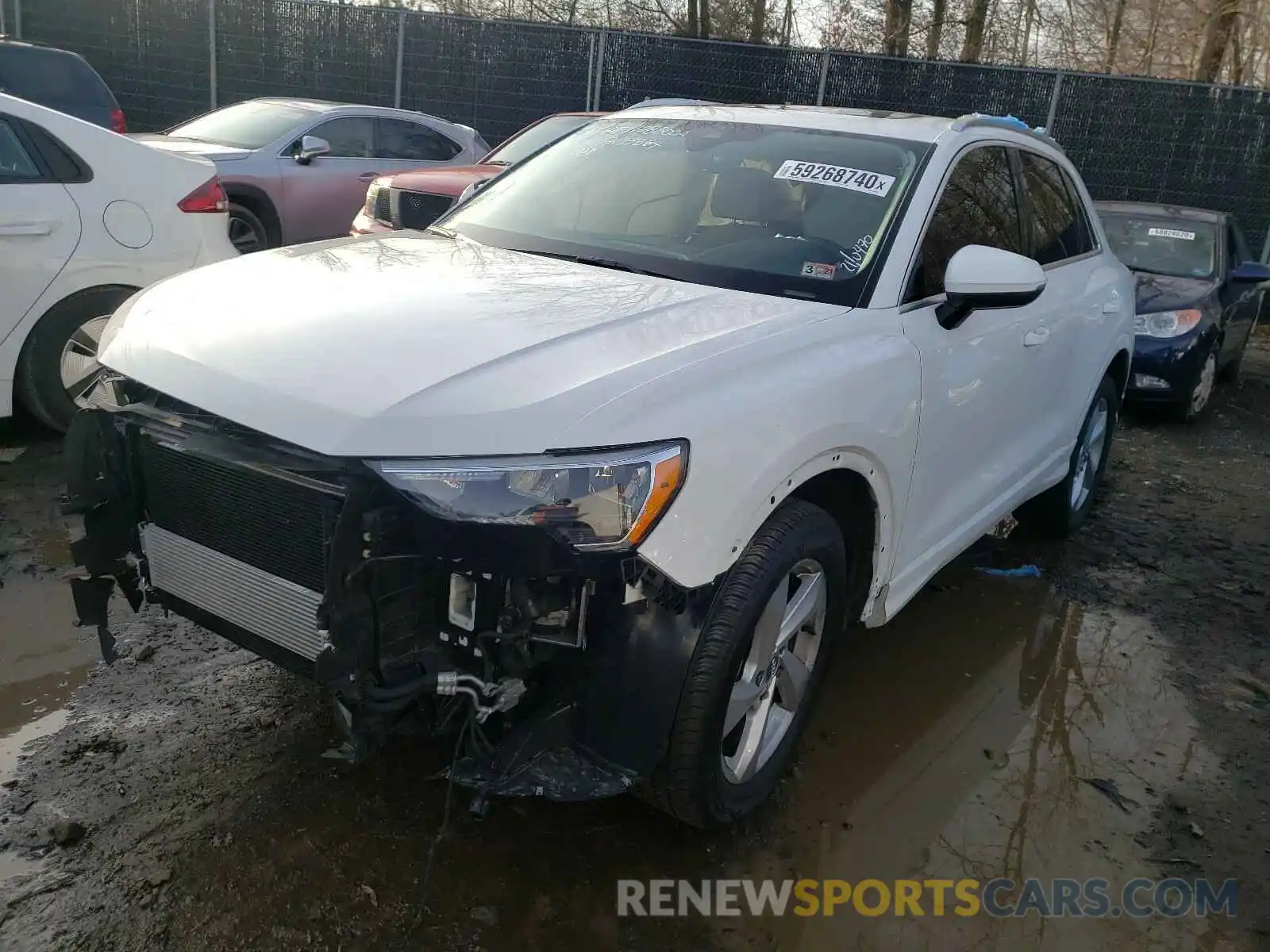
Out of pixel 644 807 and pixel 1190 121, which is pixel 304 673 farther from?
pixel 1190 121

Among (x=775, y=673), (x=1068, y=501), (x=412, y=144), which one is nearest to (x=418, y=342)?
(x=775, y=673)

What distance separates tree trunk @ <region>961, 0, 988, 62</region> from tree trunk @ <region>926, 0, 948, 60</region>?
582mm

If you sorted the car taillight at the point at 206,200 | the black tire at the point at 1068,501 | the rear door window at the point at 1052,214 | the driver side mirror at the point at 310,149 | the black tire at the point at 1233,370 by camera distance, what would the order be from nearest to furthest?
1. the rear door window at the point at 1052,214
2. the black tire at the point at 1068,501
3. the car taillight at the point at 206,200
4. the driver side mirror at the point at 310,149
5. the black tire at the point at 1233,370

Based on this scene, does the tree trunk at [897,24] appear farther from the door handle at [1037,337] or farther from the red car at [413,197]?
the door handle at [1037,337]

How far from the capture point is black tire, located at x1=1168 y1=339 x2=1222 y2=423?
8087 mm

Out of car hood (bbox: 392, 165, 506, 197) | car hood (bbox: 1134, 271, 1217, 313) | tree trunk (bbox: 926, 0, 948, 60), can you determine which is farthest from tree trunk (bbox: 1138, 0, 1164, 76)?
car hood (bbox: 392, 165, 506, 197)

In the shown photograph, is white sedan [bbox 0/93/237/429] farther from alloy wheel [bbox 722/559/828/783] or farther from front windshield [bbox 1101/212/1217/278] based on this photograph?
front windshield [bbox 1101/212/1217/278]

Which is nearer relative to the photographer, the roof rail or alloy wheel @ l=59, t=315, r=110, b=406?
alloy wheel @ l=59, t=315, r=110, b=406

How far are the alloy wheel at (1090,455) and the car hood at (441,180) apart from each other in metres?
4.14

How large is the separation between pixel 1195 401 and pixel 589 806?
7.16m

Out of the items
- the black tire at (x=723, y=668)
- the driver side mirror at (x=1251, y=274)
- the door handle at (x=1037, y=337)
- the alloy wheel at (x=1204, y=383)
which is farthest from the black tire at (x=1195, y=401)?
the black tire at (x=723, y=668)

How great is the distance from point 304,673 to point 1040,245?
3.30 metres

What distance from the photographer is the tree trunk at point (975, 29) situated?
803 inches

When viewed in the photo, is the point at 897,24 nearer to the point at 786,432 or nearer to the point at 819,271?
the point at 819,271
